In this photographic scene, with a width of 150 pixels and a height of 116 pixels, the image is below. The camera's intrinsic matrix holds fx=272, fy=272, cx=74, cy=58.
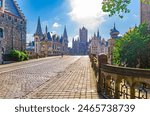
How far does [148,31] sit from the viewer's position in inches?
813

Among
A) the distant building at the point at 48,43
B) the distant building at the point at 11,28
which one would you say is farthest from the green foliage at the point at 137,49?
the distant building at the point at 48,43

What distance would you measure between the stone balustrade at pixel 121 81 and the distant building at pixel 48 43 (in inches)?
1979

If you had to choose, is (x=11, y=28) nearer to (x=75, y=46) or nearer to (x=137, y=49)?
(x=137, y=49)

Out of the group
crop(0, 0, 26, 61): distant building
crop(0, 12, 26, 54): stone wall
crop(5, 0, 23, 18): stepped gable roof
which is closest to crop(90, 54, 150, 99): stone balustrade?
crop(0, 0, 26, 61): distant building

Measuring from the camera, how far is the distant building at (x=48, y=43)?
8552cm

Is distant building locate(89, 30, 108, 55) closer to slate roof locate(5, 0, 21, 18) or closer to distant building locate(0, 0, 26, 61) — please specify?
distant building locate(0, 0, 26, 61)

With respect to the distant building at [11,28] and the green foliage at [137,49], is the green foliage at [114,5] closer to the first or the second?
the green foliage at [137,49]

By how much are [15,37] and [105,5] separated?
3751cm

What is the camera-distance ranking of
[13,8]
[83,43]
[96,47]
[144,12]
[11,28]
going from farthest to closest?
[83,43]
[96,47]
[13,8]
[11,28]
[144,12]

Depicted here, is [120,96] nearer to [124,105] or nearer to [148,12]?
[124,105]

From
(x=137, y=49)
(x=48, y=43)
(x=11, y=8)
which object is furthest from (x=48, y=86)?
(x=48, y=43)

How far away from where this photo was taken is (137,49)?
19.7 meters

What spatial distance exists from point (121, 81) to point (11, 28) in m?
38.8

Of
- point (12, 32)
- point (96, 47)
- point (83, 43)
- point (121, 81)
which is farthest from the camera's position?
point (83, 43)
